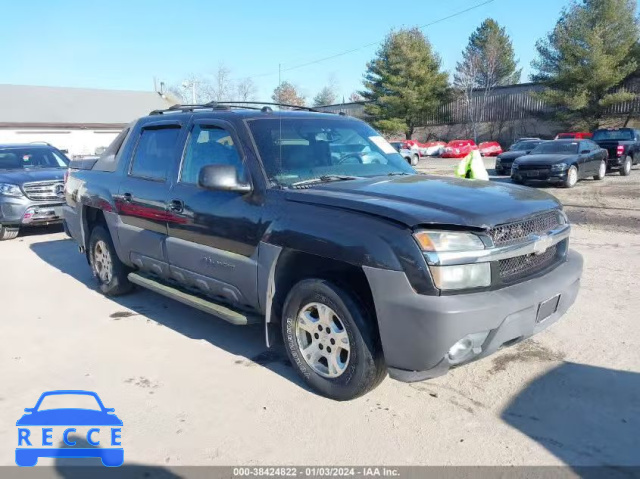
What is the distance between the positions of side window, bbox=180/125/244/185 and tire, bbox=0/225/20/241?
22.1 feet

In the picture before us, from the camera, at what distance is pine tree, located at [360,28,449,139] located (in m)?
46.4

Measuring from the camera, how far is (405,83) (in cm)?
4684

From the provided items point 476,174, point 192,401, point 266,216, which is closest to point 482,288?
point 266,216

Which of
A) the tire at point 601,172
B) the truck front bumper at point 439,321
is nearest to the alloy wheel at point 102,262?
the truck front bumper at point 439,321

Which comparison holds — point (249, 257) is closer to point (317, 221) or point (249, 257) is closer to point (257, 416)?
point (317, 221)

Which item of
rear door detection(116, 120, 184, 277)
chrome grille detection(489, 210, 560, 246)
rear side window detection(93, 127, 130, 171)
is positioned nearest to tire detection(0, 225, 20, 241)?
rear side window detection(93, 127, 130, 171)

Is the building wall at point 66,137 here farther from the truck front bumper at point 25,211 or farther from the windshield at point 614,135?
the windshield at point 614,135

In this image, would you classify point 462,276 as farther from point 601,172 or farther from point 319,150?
A: point 601,172

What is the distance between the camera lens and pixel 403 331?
3.07m

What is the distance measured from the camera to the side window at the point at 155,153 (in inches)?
193

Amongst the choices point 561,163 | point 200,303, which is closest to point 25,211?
point 200,303

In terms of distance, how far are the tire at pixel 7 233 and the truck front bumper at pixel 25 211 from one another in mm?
187

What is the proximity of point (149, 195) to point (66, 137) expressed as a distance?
1468 inches

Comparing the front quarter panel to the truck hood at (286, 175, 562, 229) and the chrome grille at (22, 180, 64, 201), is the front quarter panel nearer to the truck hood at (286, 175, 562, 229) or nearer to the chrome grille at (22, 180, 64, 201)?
the truck hood at (286, 175, 562, 229)
